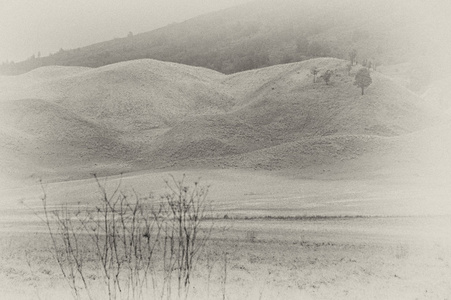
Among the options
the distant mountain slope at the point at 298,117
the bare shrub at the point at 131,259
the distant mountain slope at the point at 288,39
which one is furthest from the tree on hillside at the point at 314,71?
the bare shrub at the point at 131,259

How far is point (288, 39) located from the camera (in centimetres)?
14625

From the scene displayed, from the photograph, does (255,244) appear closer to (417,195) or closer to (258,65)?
(417,195)

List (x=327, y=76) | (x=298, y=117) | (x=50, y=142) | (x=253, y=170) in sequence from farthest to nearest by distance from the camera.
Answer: (x=327, y=76) < (x=298, y=117) < (x=50, y=142) < (x=253, y=170)

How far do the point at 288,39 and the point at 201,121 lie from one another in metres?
88.9

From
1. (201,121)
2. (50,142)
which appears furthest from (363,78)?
(50,142)

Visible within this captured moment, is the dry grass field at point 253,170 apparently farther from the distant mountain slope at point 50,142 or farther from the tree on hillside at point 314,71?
the tree on hillside at point 314,71

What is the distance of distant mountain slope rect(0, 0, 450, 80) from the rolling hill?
37036 millimetres

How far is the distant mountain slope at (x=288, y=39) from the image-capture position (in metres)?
125

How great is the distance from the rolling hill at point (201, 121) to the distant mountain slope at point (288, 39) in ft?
122

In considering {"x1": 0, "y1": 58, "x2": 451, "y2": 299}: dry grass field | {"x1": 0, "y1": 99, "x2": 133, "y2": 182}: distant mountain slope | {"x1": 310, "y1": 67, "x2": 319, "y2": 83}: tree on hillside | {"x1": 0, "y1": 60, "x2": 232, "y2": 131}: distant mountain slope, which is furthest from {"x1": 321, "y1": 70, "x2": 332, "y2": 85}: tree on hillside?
{"x1": 0, "y1": 99, "x2": 133, "y2": 182}: distant mountain slope

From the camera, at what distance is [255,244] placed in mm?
18625

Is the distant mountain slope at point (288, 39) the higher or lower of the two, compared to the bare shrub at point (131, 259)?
higher

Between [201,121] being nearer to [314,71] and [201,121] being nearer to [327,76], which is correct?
[327,76]

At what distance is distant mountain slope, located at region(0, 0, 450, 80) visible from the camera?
124750mm
